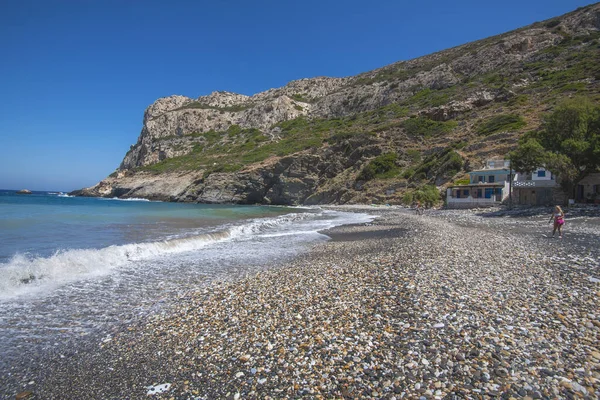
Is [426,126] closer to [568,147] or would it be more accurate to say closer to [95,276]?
[568,147]

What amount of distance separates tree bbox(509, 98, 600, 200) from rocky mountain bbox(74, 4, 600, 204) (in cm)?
2007

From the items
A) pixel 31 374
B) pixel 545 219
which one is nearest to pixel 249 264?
pixel 31 374

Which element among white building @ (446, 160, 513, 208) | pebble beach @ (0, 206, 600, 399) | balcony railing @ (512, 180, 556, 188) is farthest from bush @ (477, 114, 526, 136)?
pebble beach @ (0, 206, 600, 399)

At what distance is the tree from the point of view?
30.5 meters

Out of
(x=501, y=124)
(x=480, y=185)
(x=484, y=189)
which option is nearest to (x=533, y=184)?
(x=484, y=189)

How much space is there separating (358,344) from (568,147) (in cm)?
3604

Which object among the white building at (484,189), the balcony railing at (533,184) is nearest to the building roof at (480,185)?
the white building at (484,189)

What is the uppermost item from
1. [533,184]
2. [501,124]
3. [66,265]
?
[501,124]

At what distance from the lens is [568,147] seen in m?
30.9

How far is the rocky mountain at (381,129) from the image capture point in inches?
2589

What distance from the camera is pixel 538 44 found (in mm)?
99375

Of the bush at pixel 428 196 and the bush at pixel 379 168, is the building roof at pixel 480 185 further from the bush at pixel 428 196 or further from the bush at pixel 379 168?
the bush at pixel 379 168

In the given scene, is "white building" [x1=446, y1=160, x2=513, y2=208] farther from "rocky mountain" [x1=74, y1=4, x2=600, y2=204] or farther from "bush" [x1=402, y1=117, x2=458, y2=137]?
"bush" [x1=402, y1=117, x2=458, y2=137]

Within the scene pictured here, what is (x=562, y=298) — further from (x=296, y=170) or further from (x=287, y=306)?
(x=296, y=170)
